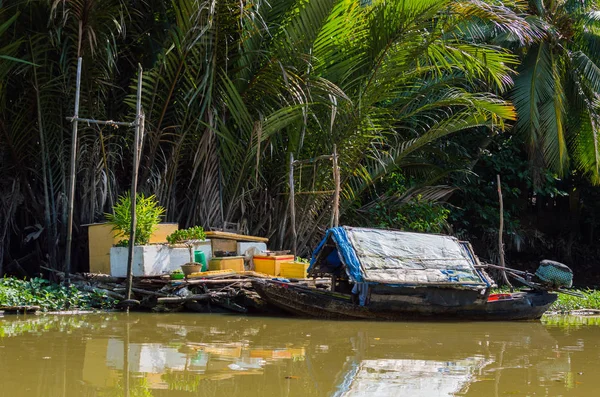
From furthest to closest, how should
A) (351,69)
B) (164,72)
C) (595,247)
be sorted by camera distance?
(595,247)
(351,69)
(164,72)

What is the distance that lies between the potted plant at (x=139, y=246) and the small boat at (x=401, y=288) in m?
1.51

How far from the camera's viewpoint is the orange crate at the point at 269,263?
10867 millimetres

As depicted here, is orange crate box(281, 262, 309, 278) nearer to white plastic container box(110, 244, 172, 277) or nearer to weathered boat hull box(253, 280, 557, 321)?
weathered boat hull box(253, 280, 557, 321)

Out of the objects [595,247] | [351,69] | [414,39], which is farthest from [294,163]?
[595,247]

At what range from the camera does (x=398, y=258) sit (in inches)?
401

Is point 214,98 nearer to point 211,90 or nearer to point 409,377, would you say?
point 211,90

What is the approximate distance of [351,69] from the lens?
40.6ft

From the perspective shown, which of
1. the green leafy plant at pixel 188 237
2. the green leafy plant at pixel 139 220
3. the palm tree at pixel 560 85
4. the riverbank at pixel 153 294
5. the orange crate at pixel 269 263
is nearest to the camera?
the riverbank at pixel 153 294

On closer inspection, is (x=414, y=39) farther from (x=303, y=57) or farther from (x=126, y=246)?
(x=126, y=246)

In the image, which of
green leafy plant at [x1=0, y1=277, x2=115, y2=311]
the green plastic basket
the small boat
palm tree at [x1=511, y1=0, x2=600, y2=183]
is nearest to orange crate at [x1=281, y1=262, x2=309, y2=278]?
the small boat

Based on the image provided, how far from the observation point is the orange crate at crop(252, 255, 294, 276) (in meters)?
10.9

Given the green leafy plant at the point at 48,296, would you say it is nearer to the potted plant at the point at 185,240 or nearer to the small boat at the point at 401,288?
the potted plant at the point at 185,240

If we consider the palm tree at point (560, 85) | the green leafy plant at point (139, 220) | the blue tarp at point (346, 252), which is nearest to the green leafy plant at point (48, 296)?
the green leafy plant at point (139, 220)

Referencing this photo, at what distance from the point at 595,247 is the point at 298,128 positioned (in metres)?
10.9
